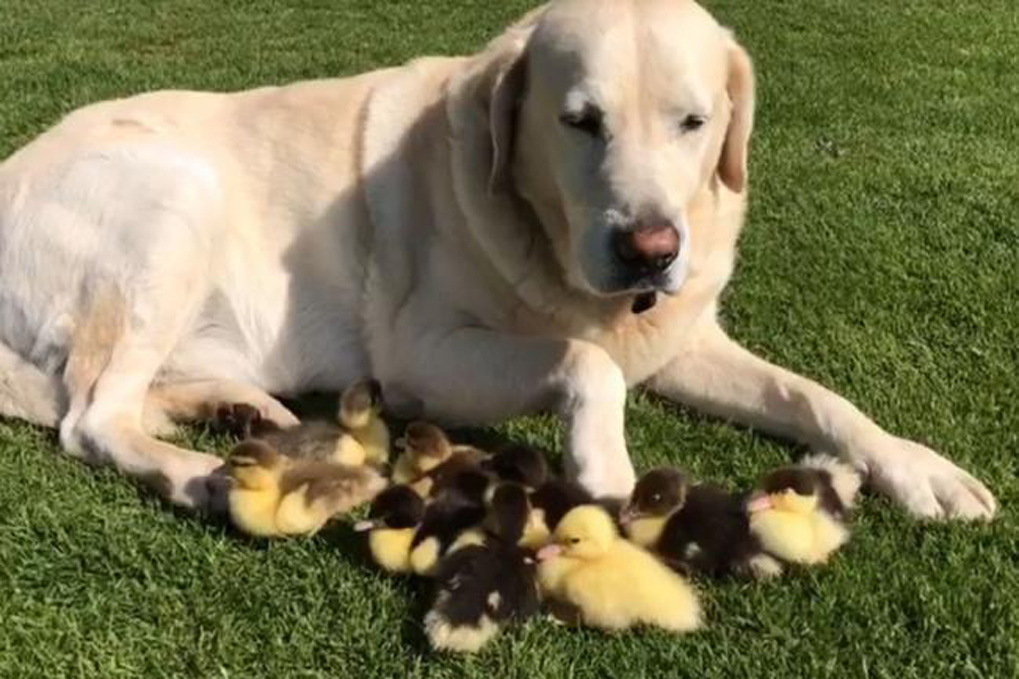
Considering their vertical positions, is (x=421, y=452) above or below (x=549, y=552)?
below

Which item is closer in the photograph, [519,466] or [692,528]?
[692,528]

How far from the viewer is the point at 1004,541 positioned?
8.61 feet

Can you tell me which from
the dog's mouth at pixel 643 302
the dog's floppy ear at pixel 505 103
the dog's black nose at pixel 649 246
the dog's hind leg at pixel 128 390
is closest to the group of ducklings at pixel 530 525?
the dog's hind leg at pixel 128 390

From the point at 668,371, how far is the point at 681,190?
685mm

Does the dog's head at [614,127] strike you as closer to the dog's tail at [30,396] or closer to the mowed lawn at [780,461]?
the mowed lawn at [780,461]

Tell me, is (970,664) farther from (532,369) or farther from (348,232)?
(348,232)

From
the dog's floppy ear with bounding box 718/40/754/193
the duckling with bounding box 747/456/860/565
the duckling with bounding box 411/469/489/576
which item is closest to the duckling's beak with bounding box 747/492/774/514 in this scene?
the duckling with bounding box 747/456/860/565

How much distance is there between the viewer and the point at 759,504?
8.39 feet

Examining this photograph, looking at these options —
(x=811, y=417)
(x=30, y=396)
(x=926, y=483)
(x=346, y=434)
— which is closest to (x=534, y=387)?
(x=346, y=434)

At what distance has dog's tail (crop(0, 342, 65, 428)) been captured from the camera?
3.33 metres

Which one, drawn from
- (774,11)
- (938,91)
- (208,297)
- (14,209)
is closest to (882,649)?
(208,297)

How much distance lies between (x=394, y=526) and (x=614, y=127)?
1023 millimetres

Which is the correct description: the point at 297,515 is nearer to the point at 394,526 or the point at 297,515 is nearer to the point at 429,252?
the point at 394,526

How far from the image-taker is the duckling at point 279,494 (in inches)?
106
